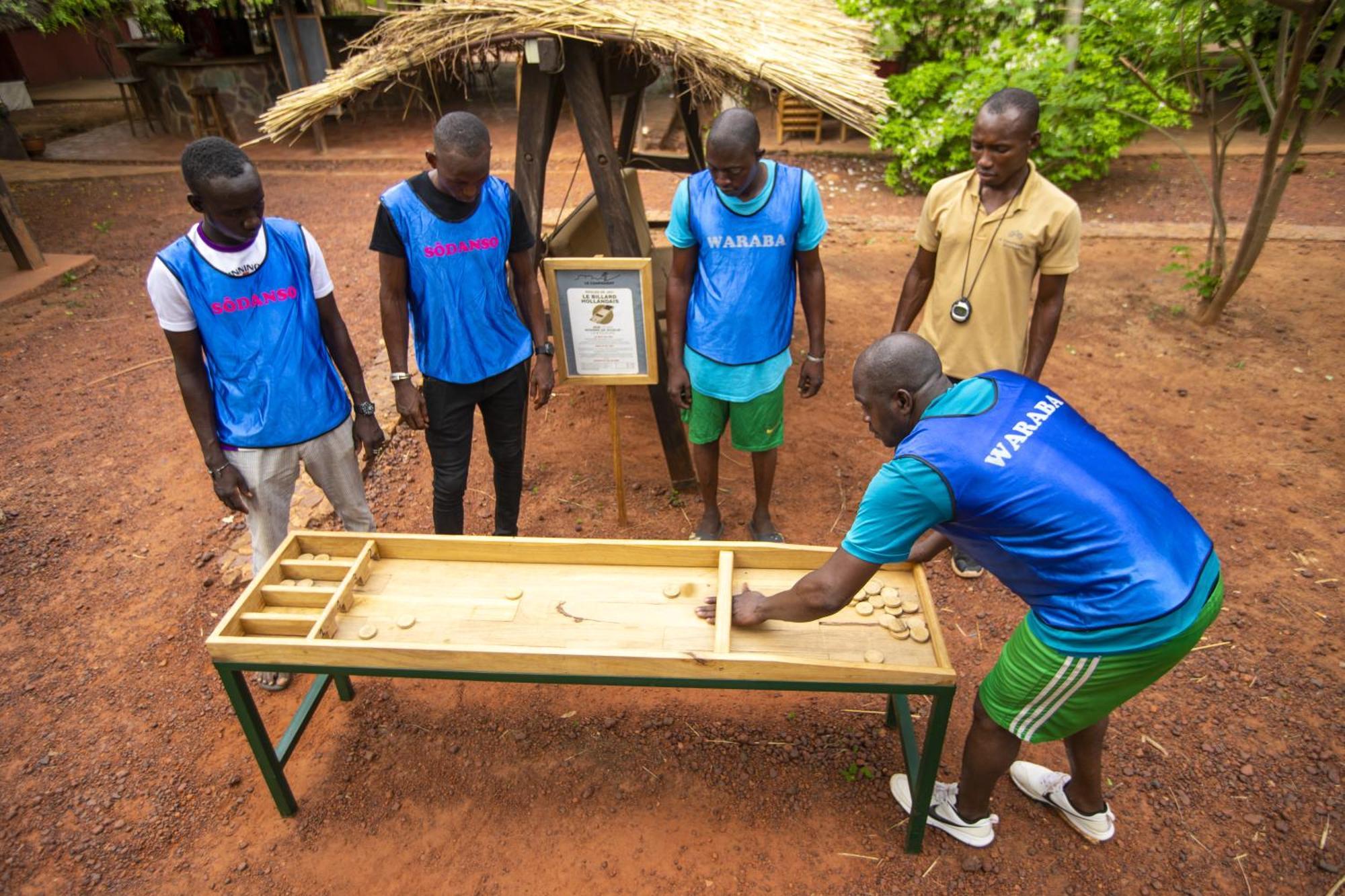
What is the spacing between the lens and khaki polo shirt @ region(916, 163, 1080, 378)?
315cm

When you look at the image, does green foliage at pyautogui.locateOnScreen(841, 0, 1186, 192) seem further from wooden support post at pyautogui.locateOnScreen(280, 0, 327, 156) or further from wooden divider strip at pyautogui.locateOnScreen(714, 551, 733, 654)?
wooden support post at pyautogui.locateOnScreen(280, 0, 327, 156)

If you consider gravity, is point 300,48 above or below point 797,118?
above

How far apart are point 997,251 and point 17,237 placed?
830cm

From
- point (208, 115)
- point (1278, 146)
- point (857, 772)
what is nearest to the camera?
point (857, 772)

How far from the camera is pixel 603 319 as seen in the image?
3.72 meters

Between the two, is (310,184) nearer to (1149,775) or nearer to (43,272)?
(43,272)

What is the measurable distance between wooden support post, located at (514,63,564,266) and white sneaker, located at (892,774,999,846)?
2841mm

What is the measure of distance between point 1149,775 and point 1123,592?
54.3 inches

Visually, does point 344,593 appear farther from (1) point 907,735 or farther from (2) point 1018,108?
(2) point 1018,108

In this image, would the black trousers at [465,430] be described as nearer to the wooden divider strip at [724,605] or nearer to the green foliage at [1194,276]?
the wooden divider strip at [724,605]

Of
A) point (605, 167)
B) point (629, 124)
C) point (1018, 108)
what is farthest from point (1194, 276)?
point (605, 167)

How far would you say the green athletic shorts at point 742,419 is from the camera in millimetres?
3605

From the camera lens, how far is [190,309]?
2.65 meters

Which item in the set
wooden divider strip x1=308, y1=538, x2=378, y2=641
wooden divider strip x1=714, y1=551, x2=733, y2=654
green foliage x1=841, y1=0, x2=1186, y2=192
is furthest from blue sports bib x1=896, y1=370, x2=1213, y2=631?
green foliage x1=841, y1=0, x2=1186, y2=192
